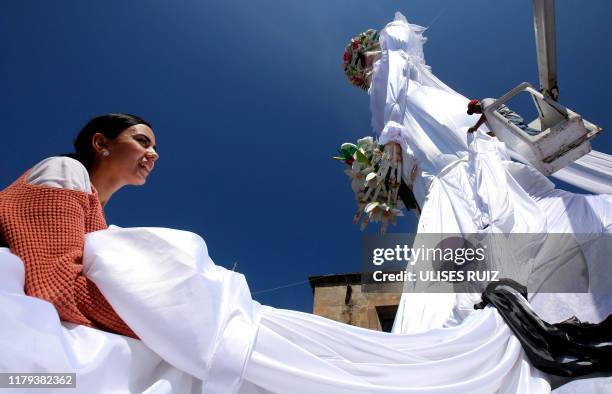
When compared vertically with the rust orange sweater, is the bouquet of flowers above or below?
above

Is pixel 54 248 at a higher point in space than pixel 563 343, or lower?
lower

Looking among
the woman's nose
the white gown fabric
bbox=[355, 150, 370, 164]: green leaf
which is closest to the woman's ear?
the woman's nose

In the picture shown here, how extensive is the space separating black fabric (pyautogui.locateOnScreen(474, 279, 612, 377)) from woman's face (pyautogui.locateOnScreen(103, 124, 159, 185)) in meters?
1.62

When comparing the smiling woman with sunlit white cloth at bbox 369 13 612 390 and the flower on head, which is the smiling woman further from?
the flower on head

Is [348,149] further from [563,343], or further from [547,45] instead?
[563,343]

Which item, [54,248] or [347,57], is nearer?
[54,248]

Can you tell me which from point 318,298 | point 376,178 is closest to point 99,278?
point 376,178

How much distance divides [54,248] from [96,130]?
674mm

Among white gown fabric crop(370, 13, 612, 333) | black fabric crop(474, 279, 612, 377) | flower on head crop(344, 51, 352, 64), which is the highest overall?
flower on head crop(344, 51, 352, 64)

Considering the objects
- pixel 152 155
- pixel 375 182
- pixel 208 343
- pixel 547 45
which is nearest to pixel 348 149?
pixel 375 182

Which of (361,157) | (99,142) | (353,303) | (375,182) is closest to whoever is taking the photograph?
(99,142)

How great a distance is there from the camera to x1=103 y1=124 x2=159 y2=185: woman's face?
1.41 metres

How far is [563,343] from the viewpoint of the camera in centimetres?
146

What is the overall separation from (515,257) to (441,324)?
62 cm
